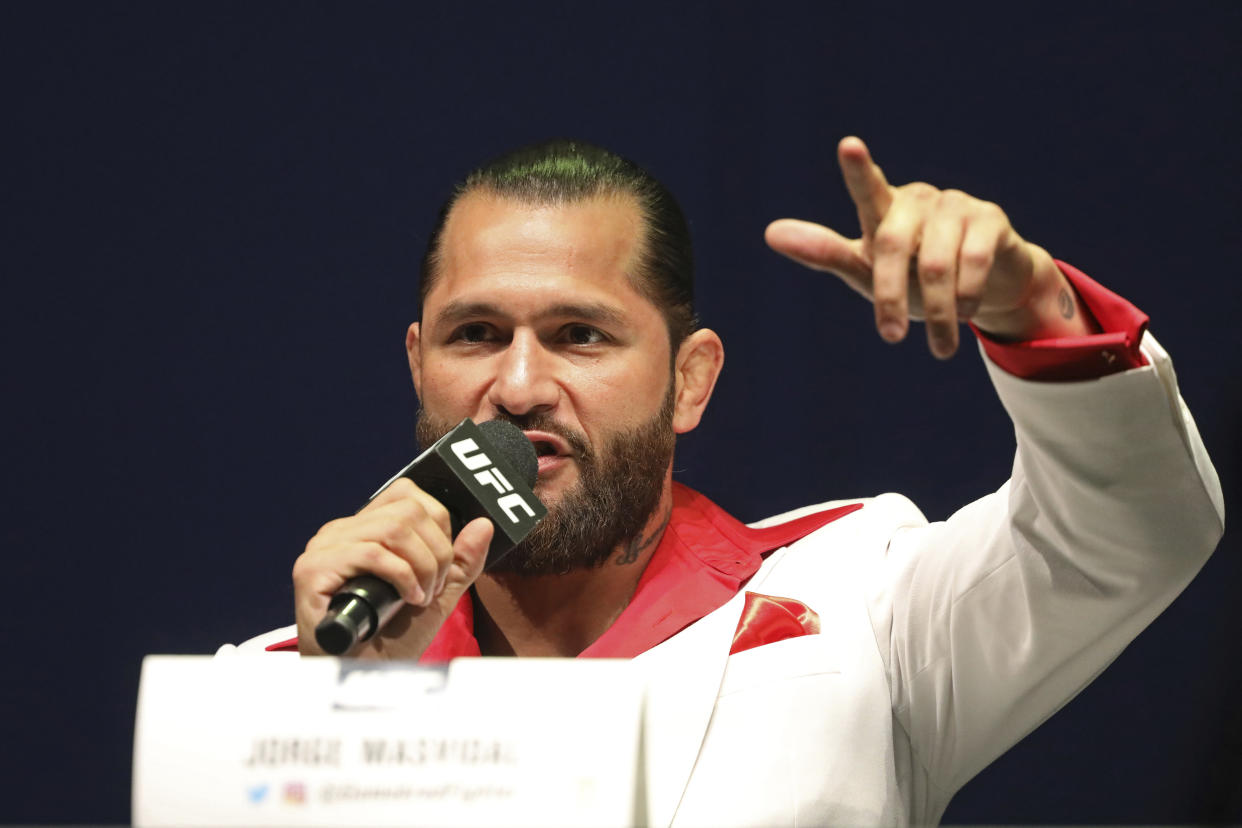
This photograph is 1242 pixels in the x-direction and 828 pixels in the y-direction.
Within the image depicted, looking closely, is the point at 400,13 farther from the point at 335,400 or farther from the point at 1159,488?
the point at 1159,488

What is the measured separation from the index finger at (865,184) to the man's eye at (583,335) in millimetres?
591

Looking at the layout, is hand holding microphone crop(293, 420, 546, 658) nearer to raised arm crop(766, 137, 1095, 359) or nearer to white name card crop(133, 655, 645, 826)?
white name card crop(133, 655, 645, 826)

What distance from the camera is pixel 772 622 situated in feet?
4.51

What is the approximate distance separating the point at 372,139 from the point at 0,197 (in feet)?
2.13

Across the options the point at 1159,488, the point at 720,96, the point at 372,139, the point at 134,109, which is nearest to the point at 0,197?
the point at 134,109

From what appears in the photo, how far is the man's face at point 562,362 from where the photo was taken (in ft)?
4.81

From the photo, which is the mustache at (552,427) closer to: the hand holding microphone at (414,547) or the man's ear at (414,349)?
the hand holding microphone at (414,547)

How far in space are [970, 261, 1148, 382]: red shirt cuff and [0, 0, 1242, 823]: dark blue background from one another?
99cm

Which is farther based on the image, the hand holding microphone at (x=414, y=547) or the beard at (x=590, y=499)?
the beard at (x=590, y=499)

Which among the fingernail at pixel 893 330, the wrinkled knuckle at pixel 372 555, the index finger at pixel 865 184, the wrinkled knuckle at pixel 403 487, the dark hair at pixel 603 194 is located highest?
the dark hair at pixel 603 194

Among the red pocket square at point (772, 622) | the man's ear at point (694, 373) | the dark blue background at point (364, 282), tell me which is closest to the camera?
the red pocket square at point (772, 622)

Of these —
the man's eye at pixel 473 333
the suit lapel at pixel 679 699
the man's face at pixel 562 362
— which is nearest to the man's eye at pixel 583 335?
the man's face at pixel 562 362

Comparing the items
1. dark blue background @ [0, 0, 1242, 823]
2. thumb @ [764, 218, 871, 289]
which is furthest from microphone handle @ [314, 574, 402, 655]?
dark blue background @ [0, 0, 1242, 823]

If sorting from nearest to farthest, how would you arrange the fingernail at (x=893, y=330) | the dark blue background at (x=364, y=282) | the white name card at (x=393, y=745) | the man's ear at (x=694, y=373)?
the white name card at (x=393, y=745) < the fingernail at (x=893, y=330) < the man's ear at (x=694, y=373) < the dark blue background at (x=364, y=282)
